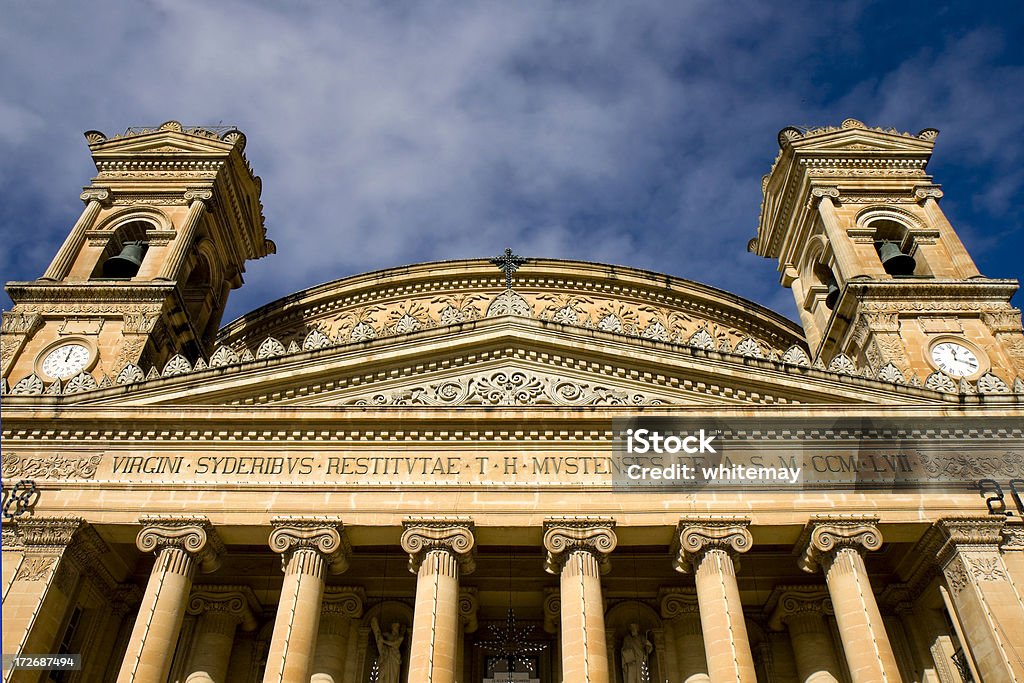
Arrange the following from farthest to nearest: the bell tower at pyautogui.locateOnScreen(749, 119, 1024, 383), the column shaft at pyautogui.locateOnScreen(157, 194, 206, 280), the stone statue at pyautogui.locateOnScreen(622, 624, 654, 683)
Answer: the column shaft at pyautogui.locateOnScreen(157, 194, 206, 280) → the bell tower at pyautogui.locateOnScreen(749, 119, 1024, 383) → the stone statue at pyautogui.locateOnScreen(622, 624, 654, 683)

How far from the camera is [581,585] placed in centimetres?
1396

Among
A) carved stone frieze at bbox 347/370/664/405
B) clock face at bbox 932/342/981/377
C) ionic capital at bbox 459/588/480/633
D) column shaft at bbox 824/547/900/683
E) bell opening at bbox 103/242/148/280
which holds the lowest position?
column shaft at bbox 824/547/900/683

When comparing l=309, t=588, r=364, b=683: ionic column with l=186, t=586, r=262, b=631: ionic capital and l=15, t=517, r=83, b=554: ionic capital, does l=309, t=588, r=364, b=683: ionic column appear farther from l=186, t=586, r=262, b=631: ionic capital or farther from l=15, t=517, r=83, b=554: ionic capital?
l=15, t=517, r=83, b=554: ionic capital

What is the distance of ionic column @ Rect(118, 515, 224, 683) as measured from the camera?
42.9ft

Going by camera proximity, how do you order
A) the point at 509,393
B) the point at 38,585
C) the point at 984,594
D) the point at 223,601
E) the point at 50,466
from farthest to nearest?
the point at 223,601
the point at 509,393
the point at 50,466
the point at 38,585
the point at 984,594

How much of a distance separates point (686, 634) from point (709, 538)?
3301mm

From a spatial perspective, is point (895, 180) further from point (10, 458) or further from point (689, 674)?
point (10, 458)

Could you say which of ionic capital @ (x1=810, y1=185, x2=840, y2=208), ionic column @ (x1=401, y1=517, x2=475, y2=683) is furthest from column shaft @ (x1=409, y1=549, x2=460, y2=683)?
ionic capital @ (x1=810, y1=185, x2=840, y2=208)

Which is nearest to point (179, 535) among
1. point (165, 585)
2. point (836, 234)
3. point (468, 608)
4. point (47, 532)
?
point (165, 585)

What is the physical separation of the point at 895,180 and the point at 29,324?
80.3 ft

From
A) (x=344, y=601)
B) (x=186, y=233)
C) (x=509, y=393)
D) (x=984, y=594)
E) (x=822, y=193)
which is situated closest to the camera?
(x=984, y=594)

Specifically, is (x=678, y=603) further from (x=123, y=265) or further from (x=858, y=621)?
(x=123, y=265)

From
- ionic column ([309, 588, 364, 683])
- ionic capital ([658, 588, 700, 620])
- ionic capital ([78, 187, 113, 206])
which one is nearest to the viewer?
ionic column ([309, 588, 364, 683])

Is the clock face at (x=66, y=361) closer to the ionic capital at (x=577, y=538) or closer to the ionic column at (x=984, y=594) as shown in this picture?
the ionic capital at (x=577, y=538)
